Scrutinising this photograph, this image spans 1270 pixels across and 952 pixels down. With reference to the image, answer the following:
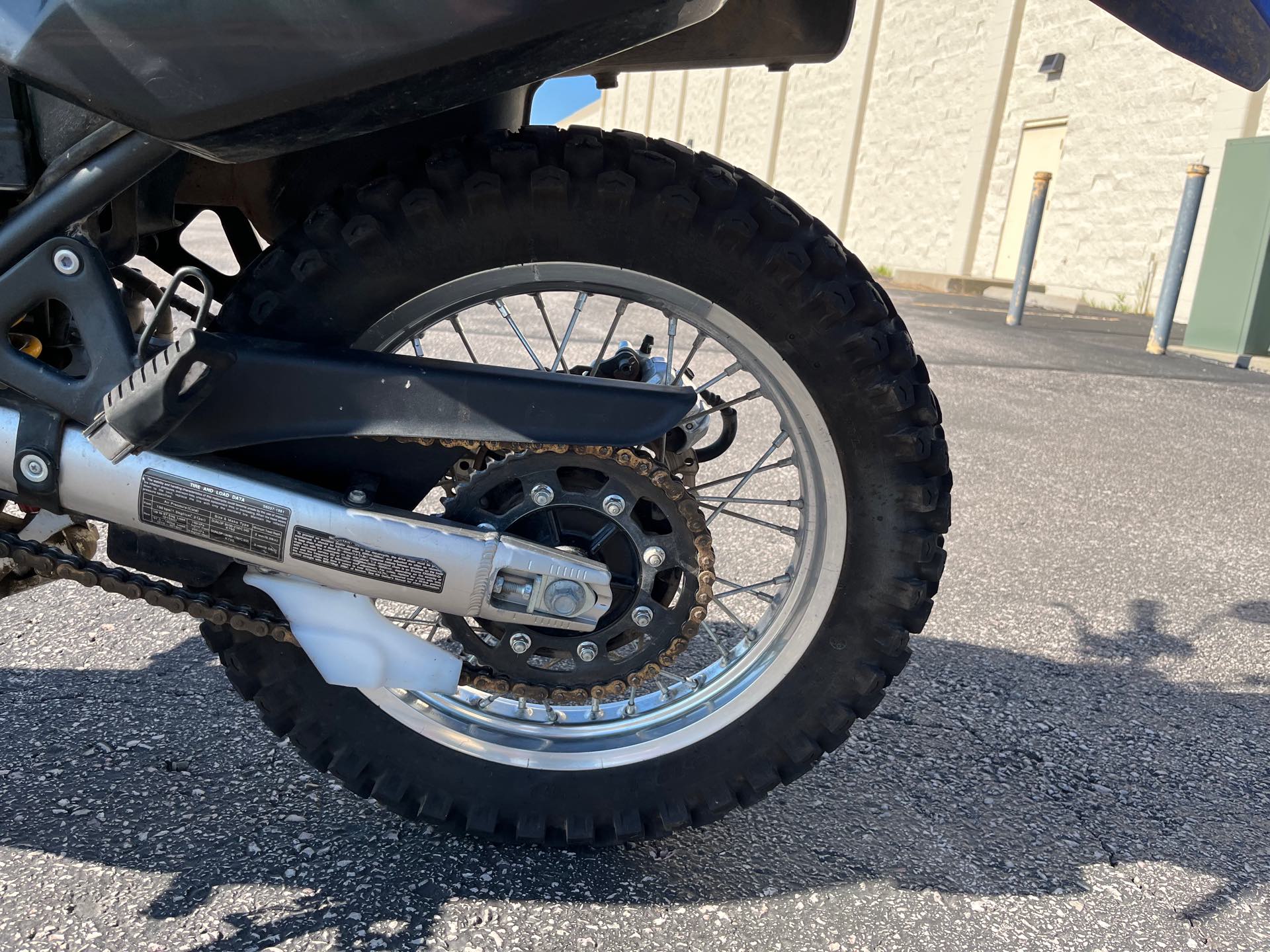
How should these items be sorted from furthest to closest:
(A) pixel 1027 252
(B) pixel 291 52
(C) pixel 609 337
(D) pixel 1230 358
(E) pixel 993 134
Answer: (E) pixel 993 134, (A) pixel 1027 252, (D) pixel 1230 358, (C) pixel 609 337, (B) pixel 291 52

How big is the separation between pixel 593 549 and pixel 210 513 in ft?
1.86

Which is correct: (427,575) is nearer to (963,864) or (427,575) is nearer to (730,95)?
(963,864)

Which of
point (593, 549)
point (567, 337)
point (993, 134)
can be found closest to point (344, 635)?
point (593, 549)

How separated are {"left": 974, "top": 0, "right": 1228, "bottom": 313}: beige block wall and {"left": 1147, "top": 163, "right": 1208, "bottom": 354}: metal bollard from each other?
3220 millimetres

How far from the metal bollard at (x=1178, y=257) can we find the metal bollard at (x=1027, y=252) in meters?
1.40

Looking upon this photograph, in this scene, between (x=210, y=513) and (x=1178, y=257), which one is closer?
(x=210, y=513)

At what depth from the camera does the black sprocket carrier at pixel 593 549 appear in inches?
59.4

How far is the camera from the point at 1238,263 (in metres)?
7.87

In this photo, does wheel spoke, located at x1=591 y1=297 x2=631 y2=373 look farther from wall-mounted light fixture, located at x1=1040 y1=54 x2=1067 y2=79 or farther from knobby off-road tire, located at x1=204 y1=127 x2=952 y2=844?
wall-mounted light fixture, located at x1=1040 y1=54 x2=1067 y2=79

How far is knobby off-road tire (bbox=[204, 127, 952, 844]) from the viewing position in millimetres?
1393

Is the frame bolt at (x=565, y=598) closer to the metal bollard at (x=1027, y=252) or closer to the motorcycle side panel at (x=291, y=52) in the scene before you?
the motorcycle side panel at (x=291, y=52)

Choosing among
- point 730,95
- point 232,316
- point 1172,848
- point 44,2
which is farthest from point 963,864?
point 730,95

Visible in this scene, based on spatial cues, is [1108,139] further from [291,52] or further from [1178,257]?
[291,52]

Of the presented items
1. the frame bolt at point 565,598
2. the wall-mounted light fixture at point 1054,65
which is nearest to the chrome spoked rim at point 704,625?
the frame bolt at point 565,598
